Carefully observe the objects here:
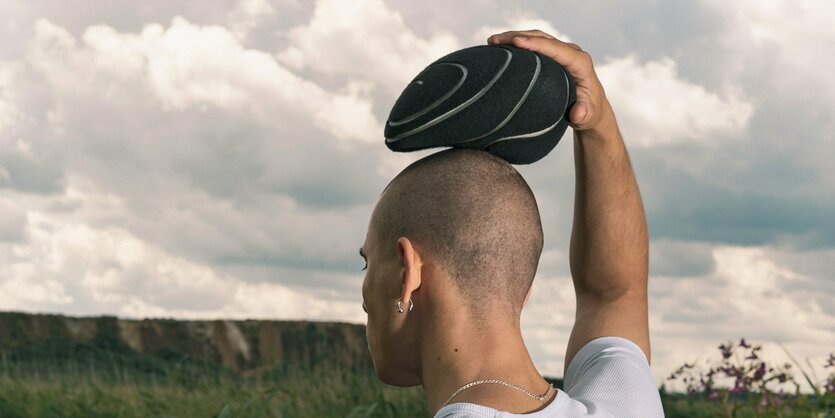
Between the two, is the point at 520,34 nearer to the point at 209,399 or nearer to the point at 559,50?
the point at 559,50

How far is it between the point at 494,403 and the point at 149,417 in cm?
518

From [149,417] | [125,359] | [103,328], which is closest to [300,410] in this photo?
[149,417]

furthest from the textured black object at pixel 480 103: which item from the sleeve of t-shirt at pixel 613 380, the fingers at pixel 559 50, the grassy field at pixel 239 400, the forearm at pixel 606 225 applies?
the grassy field at pixel 239 400

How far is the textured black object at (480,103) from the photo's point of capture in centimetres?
223

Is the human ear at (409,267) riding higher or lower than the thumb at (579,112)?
lower

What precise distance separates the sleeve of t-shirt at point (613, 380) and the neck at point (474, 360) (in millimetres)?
252

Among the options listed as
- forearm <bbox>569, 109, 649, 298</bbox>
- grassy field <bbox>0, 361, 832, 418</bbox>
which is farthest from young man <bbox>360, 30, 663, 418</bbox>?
grassy field <bbox>0, 361, 832, 418</bbox>

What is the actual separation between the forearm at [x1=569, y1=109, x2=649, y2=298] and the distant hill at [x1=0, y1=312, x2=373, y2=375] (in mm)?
8657

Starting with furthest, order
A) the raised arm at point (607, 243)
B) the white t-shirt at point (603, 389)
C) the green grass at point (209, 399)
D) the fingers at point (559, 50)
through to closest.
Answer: the green grass at point (209, 399), the raised arm at point (607, 243), the fingers at point (559, 50), the white t-shirt at point (603, 389)

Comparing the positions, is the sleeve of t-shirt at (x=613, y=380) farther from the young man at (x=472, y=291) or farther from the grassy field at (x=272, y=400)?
the grassy field at (x=272, y=400)

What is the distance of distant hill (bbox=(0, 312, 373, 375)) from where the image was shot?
38.4 feet

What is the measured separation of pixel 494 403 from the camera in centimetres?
191

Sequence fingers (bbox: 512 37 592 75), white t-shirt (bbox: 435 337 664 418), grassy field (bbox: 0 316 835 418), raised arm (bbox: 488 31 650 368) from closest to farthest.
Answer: white t-shirt (bbox: 435 337 664 418) → fingers (bbox: 512 37 592 75) → raised arm (bbox: 488 31 650 368) → grassy field (bbox: 0 316 835 418)

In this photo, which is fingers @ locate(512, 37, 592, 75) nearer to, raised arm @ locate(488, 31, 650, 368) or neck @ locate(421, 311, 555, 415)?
raised arm @ locate(488, 31, 650, 368)
